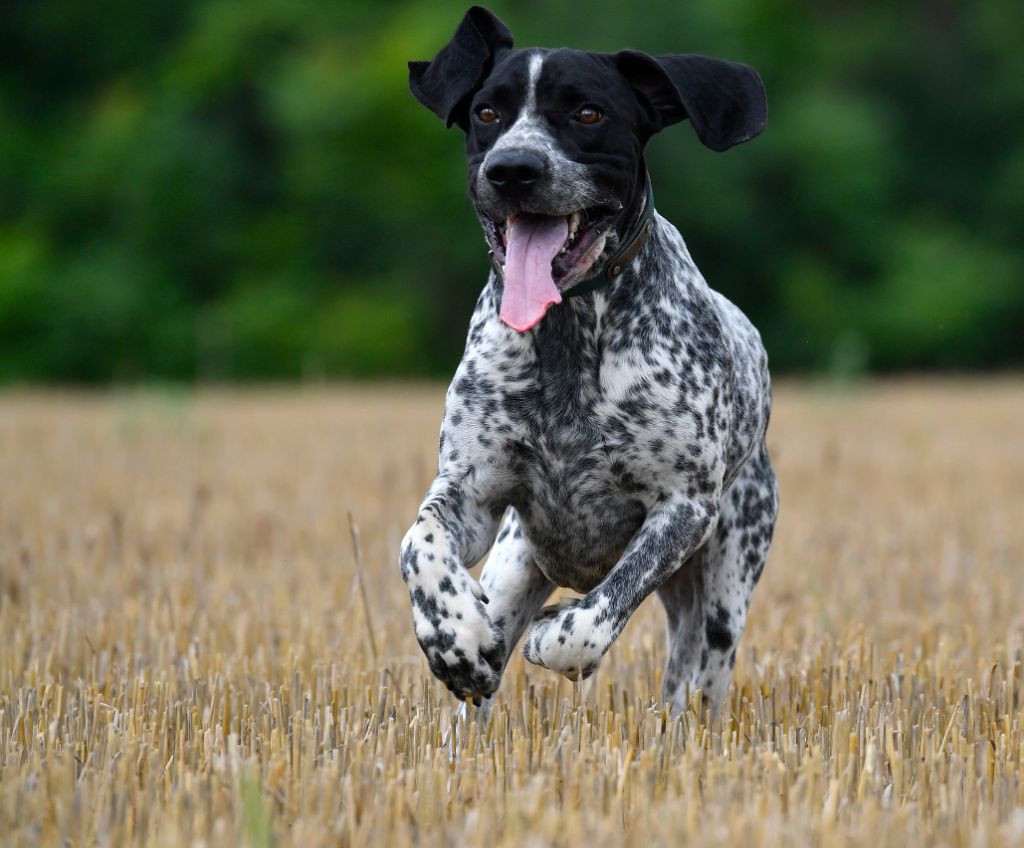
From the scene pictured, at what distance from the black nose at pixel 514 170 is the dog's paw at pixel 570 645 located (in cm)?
99

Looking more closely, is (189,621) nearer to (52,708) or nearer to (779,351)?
(52,708)

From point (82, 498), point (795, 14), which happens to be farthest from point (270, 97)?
point (82, 498)

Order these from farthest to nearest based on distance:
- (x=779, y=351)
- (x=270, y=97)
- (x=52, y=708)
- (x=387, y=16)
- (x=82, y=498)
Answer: (x=387, y=16), (x=270, y=97), (x=779, y=351), (x=82, y=498), (x=52, y=708)

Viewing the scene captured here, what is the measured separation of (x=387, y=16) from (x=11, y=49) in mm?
7755

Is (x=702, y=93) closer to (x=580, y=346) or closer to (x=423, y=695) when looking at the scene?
(x=580, y=346)

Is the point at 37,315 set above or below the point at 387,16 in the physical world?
below

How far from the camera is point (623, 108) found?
374 centimetres

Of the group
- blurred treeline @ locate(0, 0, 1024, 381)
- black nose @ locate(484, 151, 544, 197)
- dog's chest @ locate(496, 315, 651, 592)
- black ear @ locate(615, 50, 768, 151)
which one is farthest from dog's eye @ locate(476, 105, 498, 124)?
blurred treeline @ locate(0, 0, 1024, 381)

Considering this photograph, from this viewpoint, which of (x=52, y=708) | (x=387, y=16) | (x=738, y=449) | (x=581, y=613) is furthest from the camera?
(x=387, y=16)

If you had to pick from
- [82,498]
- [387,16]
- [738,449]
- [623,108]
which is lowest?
[82,498]

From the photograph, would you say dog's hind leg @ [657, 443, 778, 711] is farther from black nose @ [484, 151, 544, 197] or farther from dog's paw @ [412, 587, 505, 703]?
black nose @ [484, 151, 544, 197]

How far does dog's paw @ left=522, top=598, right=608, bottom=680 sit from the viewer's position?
132 inches

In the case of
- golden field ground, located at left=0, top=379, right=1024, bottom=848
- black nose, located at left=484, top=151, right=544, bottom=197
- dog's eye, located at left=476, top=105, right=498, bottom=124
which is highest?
dog's eye, located at left=476, top=105, right=498, bottom=124

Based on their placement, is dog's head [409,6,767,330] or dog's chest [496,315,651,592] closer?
dog's head [409,6,767,330]
